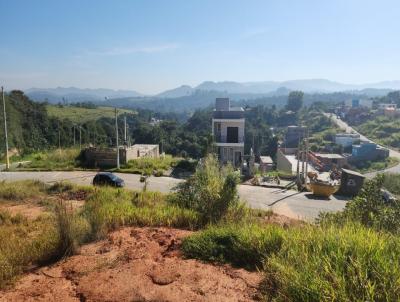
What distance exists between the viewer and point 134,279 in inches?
199

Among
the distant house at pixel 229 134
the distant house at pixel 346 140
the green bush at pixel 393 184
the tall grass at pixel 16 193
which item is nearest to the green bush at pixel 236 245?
the tall grass at pixel 16 193

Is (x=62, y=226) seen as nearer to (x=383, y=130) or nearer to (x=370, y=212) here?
(x=370, y=212)

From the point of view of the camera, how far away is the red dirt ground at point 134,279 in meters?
4.63

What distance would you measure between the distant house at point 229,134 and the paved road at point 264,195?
12.7 metres

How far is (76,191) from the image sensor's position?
51.0 ft

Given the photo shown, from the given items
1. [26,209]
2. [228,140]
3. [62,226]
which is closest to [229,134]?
[228,140]

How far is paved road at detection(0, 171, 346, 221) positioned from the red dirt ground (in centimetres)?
1164

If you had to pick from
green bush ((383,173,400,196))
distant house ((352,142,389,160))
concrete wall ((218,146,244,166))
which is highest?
concrete wall ((218,146,244,166))

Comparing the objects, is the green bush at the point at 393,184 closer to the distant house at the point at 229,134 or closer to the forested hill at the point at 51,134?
the distant house at the point at 229,134

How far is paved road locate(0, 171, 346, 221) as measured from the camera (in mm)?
18594

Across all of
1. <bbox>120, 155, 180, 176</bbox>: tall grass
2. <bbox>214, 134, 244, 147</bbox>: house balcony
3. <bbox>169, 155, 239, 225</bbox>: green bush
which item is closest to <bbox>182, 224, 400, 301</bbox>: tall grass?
<bbox>169, 155, 239, 225</bbox>: green bush

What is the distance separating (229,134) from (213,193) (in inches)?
1167

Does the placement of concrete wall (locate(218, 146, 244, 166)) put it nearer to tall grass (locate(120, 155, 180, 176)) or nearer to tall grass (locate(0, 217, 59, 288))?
tall grass (locate(120, 155, 180, 176))

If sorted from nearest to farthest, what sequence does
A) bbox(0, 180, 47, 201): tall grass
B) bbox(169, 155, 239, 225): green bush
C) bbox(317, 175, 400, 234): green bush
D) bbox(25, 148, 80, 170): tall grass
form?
1. bbox(317, 175, 400, 234): green bush
2. bbox(169, 155, 239, 225): green bush
3. bbox(0, 180, 47, 201): tall grass
4. bbox(25, 148, 80, 170): tall grass
